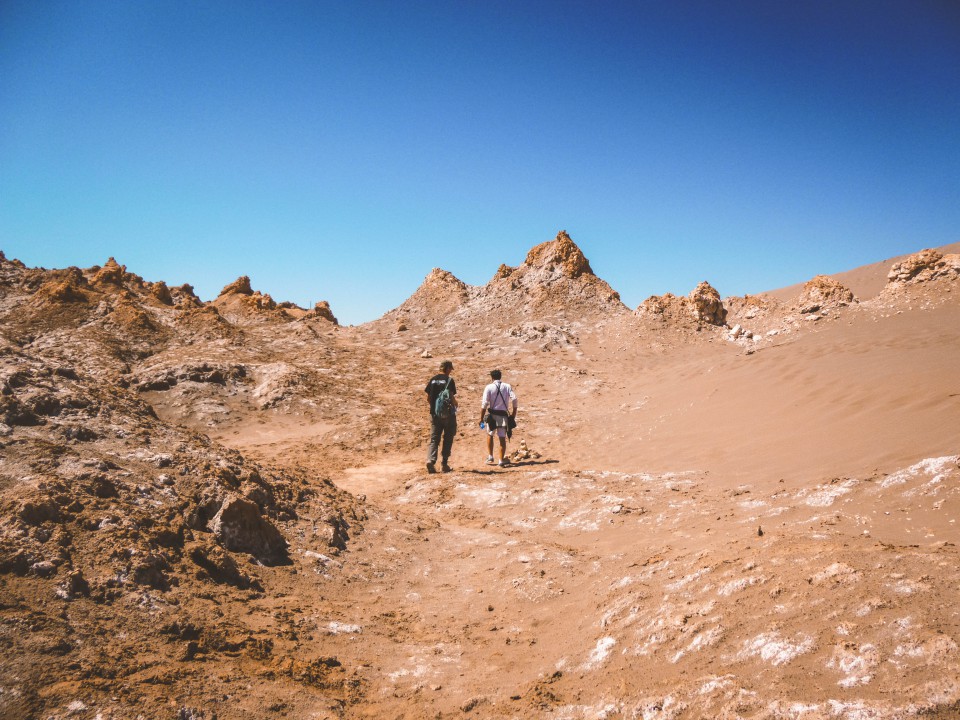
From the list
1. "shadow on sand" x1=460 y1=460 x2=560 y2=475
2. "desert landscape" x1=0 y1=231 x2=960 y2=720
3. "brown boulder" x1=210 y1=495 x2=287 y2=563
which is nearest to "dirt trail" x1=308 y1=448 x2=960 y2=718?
"desert landscape" x1=0 y1=231 x2=960 y2=720

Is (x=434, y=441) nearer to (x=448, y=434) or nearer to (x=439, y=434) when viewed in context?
(x=439, y=434)

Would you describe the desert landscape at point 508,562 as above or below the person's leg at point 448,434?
below

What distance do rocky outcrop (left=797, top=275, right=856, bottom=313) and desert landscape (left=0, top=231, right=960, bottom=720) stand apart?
6.54m

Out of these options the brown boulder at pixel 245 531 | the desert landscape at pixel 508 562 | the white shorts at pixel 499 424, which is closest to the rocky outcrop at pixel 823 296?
the desert landscape at pixel 508 562

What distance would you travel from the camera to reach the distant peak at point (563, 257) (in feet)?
81.2

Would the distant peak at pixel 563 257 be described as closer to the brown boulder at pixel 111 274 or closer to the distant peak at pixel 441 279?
the distant peak at pixel 441 279

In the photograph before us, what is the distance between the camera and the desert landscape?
239 centimetres

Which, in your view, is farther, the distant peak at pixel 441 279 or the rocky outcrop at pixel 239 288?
the rocky outcrop at pixel 239 288

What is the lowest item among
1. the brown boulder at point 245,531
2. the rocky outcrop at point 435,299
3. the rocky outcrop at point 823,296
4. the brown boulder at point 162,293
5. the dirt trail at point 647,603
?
the dirt trail at point 647,603

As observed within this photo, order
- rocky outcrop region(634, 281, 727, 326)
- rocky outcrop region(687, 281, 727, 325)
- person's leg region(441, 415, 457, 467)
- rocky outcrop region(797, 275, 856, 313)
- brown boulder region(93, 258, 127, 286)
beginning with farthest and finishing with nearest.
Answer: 1. brown boulder region(93, 258, 127, 286)
2. rocky outcrop region(687, 281, 727, 325)
3. rocky outcrop region(634, 281, 727, 326)
4. rocky outcrop region(797, 275, 856, 313)
5. person's leg region(441, 415, 457, 467)

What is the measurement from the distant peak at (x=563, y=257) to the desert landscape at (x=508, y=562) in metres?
14.5

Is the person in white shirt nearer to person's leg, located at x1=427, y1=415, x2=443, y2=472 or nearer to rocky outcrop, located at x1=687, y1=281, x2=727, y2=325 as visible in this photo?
person's leg, located at x1=427, y1=415, x2=443, y2=472

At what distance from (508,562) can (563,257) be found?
2188cm

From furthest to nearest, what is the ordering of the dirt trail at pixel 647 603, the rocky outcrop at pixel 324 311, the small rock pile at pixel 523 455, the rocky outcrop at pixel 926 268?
the rocky outcrop at pixel 324 311
the rocky outcrop at pixel 926 268
the small rock pile at pixel 523 455
the dirt trail at pixel 647 603
